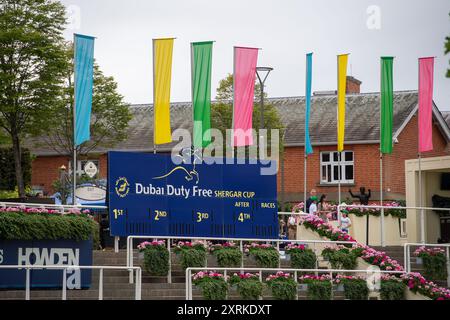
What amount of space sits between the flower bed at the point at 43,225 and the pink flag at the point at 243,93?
837 cm

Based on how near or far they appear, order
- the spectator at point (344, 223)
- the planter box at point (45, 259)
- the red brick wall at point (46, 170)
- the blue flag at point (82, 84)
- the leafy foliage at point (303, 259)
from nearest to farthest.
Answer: the planter box at point (45, 259) < the leafy foliage at point (303, 259) < the blue flag at point (82, 84) < the spectator at point (344, 223) < the red brick wall at point (46, 170)

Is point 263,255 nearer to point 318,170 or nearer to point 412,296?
point 412,296

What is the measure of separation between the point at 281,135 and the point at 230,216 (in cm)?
2488

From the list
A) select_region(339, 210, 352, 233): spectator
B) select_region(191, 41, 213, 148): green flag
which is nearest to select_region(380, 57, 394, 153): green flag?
select_region(339, 210, 352, 233): spectator

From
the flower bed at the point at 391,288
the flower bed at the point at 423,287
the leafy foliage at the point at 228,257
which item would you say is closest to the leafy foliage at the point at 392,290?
the flower bed at the point at 391,288

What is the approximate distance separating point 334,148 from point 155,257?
1236 inches

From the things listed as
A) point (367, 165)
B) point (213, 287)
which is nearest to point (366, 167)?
point (367, 165)

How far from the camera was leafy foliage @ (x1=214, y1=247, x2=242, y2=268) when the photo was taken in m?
25.0

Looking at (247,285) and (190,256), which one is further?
(190,256)

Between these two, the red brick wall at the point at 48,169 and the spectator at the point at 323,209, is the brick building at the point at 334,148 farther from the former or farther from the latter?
the spectator at the point at 323,209

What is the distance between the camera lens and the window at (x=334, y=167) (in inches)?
2141

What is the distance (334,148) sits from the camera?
54562 mm

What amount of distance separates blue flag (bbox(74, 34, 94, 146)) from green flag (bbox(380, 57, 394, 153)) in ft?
29.7
